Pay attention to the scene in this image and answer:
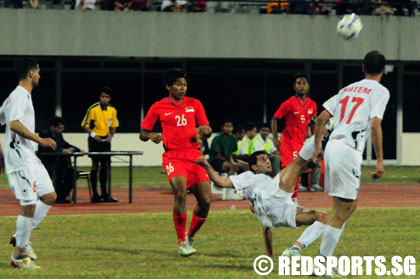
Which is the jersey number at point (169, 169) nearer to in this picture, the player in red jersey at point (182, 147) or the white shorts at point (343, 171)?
the player in red jersey at point (182, 147)

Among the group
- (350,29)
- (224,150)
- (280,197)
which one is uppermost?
(350,29)

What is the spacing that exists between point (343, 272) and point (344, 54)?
22.2 meters

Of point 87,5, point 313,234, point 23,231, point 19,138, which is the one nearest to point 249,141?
point 87,5

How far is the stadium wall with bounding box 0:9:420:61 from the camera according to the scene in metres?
29.0

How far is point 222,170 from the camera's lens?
66.1ft

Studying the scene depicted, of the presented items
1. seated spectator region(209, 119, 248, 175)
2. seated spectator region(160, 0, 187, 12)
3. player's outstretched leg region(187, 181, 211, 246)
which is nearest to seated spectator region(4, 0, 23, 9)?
seated spectator region(160, 0, 187, 12)

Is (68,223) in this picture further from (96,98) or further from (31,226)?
(96,98)

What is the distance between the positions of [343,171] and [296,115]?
18.9 feet

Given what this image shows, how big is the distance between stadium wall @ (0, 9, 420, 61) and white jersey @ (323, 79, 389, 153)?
2097 cm

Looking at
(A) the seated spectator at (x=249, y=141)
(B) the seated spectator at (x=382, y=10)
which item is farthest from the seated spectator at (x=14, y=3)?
(B) the seated spectator at (x=382, y=10)

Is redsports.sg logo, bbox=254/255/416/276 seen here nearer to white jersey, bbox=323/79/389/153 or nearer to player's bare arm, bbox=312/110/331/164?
player's bare arm, bbox=312/110/331/164

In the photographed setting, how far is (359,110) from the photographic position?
9.02 metres

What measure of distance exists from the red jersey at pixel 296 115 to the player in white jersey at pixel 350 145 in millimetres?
5385

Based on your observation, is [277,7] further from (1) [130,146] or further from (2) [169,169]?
(2) [169,169]
